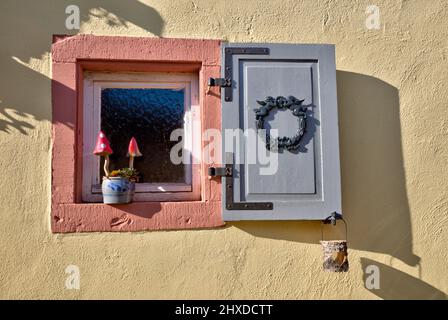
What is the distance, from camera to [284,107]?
3070 mm

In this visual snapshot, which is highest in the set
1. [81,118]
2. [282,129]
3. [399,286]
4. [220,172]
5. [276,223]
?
[81,118]

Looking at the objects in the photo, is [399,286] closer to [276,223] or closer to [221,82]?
[276,223]

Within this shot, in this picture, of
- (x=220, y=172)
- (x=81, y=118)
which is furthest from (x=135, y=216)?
(x=81, y=118)

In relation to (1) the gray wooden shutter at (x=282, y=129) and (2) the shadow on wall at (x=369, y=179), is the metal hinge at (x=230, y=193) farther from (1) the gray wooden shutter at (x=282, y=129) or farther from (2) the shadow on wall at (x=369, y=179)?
(2) the shadow on wall at (x=369, y=179)

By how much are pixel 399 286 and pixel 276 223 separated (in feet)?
3.12

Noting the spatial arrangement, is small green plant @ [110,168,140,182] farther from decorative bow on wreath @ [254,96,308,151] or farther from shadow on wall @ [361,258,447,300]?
shadow on wall @ [361,258,447,300]

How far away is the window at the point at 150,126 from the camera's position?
320cm

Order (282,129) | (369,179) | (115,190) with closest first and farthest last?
(115,190) → (282,129) → (369,179)

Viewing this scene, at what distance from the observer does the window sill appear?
9.77 ft

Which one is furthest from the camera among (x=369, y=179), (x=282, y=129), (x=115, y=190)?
(x=369, y=179)

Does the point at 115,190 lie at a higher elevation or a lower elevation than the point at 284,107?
lower

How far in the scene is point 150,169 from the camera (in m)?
3.25

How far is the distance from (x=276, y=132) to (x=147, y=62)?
100 centimetres

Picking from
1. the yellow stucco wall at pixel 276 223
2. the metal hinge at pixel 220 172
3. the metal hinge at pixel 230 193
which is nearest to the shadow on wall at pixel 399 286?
the yellow stucco wall at pixel 276 223
